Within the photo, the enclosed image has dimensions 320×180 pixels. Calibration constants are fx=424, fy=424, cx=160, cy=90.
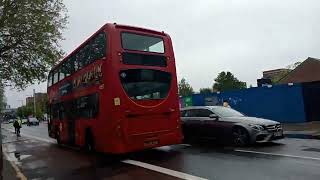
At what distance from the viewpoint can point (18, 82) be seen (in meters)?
30.1

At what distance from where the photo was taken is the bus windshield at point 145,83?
495 inches

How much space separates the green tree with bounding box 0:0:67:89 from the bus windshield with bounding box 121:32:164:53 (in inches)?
561

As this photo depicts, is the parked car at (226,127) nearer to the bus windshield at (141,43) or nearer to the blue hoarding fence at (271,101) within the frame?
the bus windshield at (141,43)

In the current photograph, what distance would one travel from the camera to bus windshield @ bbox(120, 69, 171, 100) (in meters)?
12.6

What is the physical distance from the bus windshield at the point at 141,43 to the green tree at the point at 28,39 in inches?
561

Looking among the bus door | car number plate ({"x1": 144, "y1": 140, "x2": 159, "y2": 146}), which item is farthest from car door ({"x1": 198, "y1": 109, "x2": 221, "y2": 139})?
the bus door

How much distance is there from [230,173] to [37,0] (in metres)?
19.6

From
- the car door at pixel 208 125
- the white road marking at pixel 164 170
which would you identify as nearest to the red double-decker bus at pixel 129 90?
the white road marking at pixel 164 170

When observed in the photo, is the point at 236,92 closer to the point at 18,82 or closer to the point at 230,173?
the point at 18,82

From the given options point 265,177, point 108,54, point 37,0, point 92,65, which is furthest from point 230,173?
point 37,0

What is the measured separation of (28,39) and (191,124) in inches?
600

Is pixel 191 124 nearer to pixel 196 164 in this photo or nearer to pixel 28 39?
pixel 196 164

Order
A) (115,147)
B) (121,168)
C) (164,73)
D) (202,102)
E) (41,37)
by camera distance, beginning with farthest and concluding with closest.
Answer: (202,102)
(41,37)
(164,73)
(115,147)
(121,168)

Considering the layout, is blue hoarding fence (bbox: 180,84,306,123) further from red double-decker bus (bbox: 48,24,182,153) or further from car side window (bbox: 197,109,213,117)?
red double-decker bus (bbox: 48,24,182,153)
